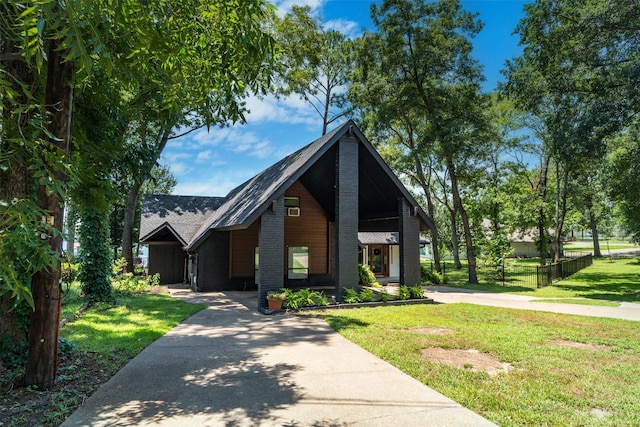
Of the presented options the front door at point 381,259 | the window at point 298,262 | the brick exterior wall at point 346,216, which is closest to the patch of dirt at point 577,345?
the brick exterior wall at point 346,216

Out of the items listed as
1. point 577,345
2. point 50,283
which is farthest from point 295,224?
point 50,283

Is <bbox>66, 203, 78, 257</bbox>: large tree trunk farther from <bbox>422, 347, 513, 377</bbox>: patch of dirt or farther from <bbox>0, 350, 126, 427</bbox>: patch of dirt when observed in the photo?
<bbox>422, 347, 513, 377</bbox>: patch of dirt

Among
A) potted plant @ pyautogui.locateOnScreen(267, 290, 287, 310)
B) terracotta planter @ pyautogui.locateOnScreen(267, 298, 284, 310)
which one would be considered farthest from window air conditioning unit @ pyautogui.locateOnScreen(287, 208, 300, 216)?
terracotta planter @ pyautogui.locateOnScreen(267, 298, 284, 310)

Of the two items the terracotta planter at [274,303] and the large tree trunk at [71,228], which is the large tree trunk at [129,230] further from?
the terracotta planter at [274,303]

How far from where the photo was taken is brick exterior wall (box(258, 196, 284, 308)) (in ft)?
38.2

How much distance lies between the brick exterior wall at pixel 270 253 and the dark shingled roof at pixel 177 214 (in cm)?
955

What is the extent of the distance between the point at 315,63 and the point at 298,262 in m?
16.1

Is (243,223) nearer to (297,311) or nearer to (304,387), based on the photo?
(297,311)

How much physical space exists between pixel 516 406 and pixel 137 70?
279 inches

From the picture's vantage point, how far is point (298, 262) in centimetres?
1762

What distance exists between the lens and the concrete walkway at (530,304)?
11469 mm

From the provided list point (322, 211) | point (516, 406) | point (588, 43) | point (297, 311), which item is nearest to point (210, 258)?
point (322, 211)

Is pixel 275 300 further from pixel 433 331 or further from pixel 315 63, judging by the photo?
pixel 315 63

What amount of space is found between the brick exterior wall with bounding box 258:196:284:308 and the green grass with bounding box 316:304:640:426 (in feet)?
6.70
